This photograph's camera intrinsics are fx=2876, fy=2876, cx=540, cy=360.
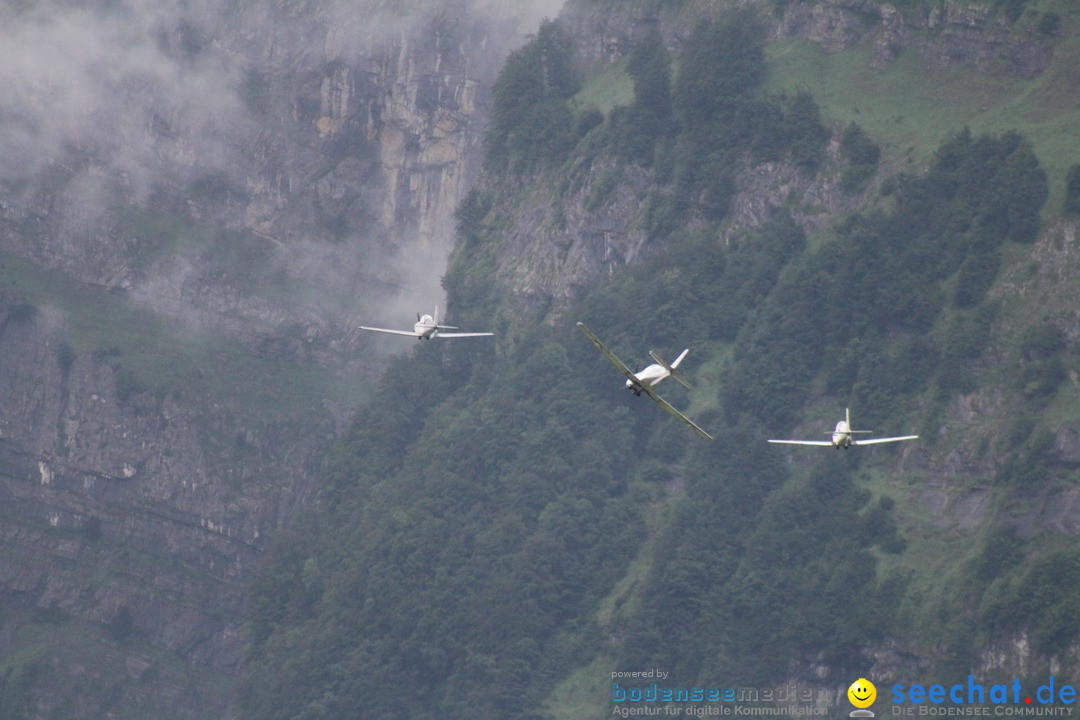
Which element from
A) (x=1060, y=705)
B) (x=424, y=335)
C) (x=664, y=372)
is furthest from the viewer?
(x=1060, y=705)

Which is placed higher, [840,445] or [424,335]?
[424,335]

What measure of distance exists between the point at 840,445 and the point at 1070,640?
41.6 metres

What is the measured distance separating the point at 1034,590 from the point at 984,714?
9.27 metres

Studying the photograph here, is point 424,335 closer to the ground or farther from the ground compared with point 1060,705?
farther from the ground

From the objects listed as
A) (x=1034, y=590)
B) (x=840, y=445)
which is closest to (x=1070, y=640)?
(x=1034, y=590)

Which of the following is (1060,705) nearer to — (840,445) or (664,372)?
(840,445)

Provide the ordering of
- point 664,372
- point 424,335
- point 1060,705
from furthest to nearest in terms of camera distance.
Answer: point 1060,705
point 424,335
point 664,372

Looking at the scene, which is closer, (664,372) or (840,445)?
(664,372)

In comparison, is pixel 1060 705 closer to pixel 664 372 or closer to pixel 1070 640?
pixel 1070 640

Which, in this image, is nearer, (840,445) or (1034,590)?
(840,445)

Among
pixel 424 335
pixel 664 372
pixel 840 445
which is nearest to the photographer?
pixel 664 372

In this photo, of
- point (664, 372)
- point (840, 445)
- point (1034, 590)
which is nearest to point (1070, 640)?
point (1034, 590)

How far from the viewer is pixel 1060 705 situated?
637 ft

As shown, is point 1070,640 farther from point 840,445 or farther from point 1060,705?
point 840,445
